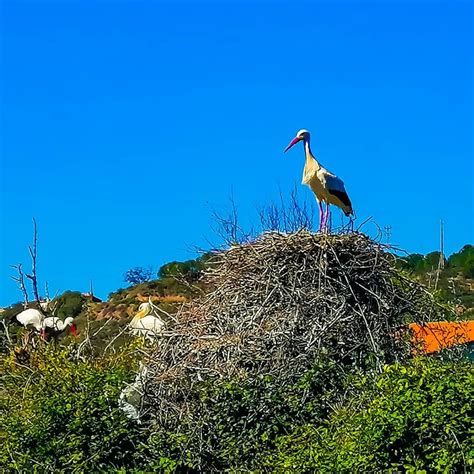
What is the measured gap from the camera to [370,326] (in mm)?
10148

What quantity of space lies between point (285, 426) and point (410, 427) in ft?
5.07

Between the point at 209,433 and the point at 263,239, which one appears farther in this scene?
the point at 263,239

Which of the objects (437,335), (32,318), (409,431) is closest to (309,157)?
(437,335)

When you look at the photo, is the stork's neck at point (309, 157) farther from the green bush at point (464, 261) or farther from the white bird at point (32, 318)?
the green bush at point (464, 261)

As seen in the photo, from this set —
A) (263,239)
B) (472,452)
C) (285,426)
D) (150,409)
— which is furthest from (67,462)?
(472,452)

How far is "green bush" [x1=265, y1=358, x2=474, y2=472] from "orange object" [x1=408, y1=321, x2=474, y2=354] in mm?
2375

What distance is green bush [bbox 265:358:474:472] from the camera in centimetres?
787

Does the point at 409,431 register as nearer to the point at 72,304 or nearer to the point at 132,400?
the point at 132,400

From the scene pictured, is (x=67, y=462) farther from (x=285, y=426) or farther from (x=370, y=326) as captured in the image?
(x=370, y=326)

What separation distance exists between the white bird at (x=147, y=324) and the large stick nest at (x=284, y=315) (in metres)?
0.32

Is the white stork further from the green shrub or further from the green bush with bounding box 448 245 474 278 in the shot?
the green bush with bounding box 448 245 474 278

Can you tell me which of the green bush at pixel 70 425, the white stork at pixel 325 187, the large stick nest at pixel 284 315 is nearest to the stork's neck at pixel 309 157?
the white stork at pixel 325 187

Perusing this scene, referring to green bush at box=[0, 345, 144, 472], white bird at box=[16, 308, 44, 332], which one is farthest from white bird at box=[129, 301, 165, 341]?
white bird at box=[16, 308, 44, 332]

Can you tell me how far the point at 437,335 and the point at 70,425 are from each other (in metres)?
4.12
